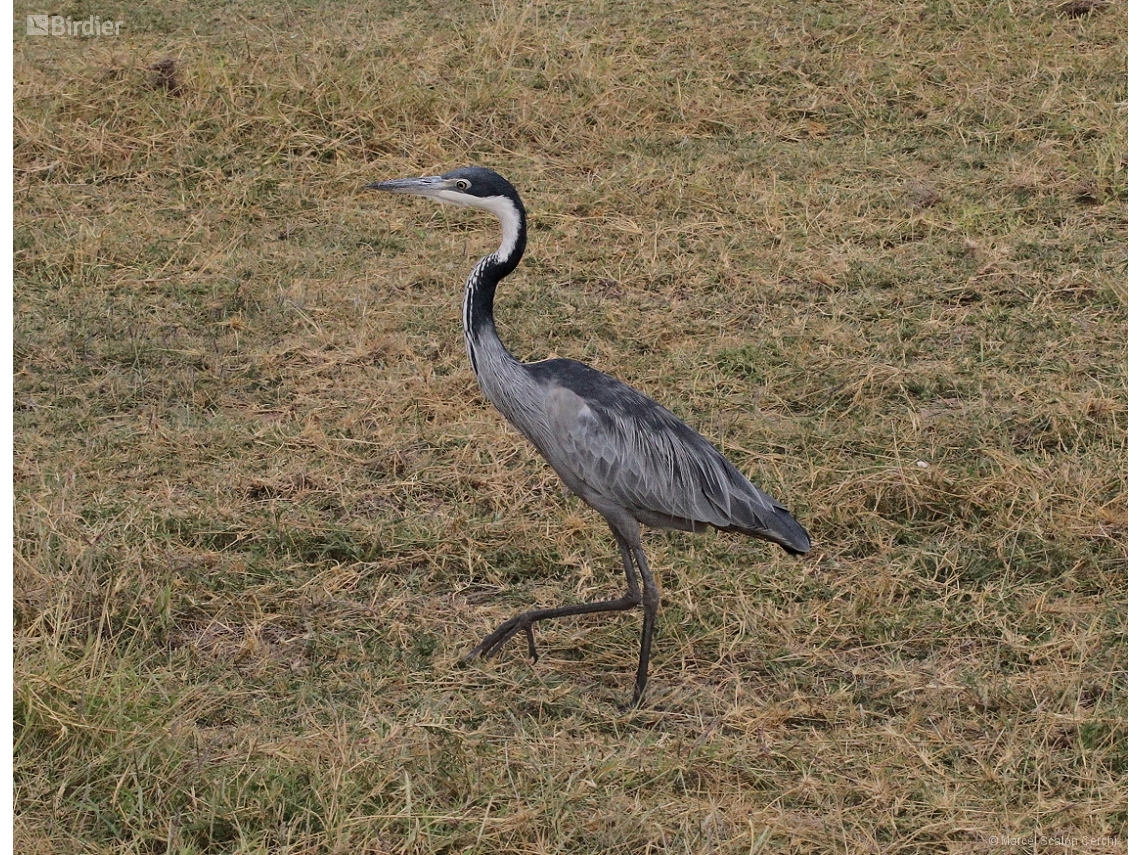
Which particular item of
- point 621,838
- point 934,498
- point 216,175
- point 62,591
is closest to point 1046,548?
point 934,498

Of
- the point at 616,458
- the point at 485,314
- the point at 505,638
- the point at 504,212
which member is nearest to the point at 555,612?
→ the point at 505,638

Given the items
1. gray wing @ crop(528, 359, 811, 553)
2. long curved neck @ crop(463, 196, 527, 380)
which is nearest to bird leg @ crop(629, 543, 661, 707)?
gray wing @ crop(528, 359, 811, 553)

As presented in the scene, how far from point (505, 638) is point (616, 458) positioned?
65cm

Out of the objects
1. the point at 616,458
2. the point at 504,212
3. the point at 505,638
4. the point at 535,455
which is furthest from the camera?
the point at 535,455

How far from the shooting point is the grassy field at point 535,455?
405 cm

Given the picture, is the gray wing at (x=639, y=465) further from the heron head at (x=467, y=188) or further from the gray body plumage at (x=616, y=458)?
the heron head at (x=467, y=188)

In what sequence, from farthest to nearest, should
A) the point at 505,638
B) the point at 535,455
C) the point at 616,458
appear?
1. the point at 535,455
2. the point at 505,638
3. the point at 616,458

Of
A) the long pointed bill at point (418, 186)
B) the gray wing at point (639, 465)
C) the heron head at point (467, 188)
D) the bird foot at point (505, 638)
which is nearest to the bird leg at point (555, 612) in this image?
the bird foot at point (505, 638)

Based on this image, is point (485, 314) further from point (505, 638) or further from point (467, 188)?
point (505, 638)

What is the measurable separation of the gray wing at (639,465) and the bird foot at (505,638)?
0.40 metres

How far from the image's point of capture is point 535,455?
578 centimetres

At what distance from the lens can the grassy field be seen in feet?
13.3

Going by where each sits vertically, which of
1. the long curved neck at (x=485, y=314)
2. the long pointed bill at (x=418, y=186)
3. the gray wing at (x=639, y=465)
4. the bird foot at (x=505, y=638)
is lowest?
the bird foot at (x=505, y=638)

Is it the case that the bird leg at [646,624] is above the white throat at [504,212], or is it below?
below
